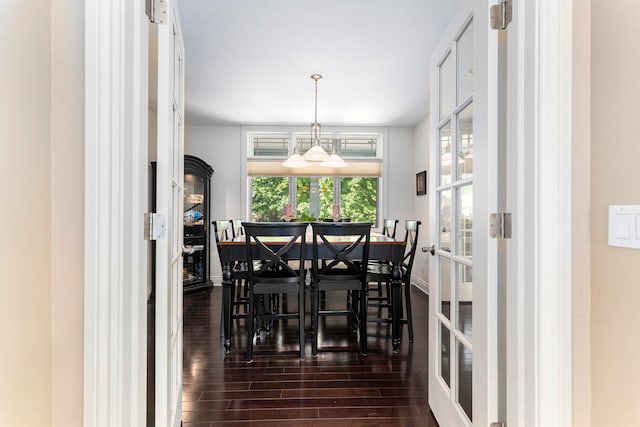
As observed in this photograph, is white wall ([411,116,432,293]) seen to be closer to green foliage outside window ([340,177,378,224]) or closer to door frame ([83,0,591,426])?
green foliage outside window ([340,177,378,224])

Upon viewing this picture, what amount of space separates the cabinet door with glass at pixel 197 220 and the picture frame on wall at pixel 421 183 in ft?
10.1

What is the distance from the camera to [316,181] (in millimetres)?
Answer: 5363

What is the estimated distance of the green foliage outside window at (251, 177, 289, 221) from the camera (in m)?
5.33

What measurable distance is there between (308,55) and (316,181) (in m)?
2.57
